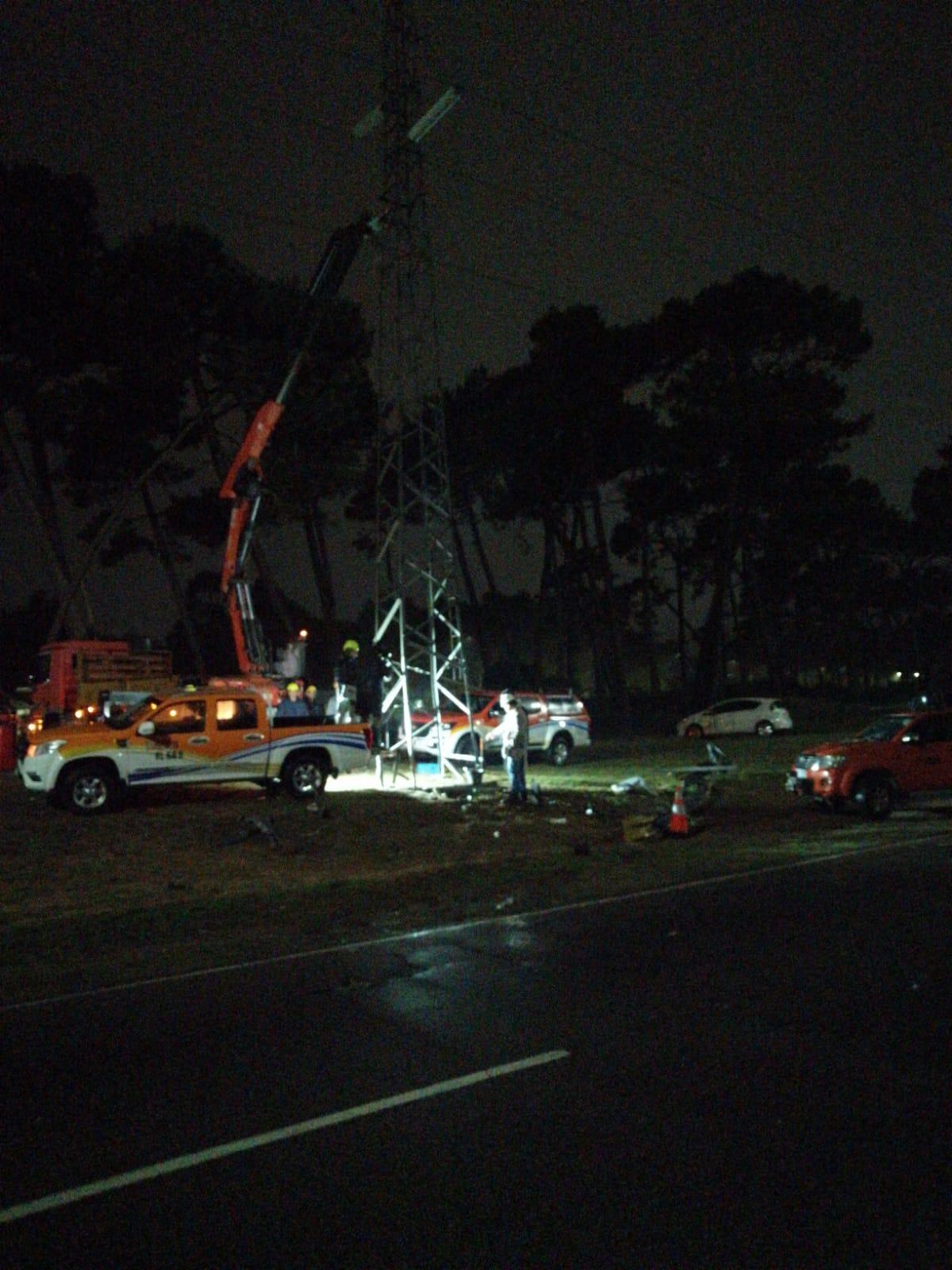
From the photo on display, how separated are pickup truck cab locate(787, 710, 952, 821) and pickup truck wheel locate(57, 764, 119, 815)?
1133cm

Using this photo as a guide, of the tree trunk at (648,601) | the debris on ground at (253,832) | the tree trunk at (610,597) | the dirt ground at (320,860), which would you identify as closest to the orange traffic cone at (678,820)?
the dirt ground at (320,860)

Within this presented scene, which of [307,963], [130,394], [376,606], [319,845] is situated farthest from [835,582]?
[307,963]

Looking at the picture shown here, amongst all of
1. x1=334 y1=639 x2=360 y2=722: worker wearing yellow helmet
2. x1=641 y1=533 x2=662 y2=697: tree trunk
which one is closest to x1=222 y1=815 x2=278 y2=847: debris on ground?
x1=334 y1=639 x2=360 y2=722: worker wearing yellow helmet

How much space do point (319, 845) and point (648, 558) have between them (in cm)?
4582

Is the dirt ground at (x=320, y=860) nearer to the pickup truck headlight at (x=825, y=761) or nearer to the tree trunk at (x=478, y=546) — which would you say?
the pickup truck headlight at (x=825, y=761)

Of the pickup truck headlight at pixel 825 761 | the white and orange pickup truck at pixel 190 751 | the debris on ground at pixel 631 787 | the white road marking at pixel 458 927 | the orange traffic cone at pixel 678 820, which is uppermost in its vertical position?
the white and orange pickup truck at pixel 190 751

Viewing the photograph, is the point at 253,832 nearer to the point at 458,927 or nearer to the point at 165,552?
the point at 458,927

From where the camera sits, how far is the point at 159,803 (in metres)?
19.8

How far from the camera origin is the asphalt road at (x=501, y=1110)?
428 centimetres

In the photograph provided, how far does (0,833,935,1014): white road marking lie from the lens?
845 cm

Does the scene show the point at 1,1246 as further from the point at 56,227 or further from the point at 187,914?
the point at 56,227

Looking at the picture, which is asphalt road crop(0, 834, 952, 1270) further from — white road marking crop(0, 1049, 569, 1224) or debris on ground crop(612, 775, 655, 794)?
debris on ground crop(612, 775, 655, 794)

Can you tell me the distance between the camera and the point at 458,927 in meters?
10.6

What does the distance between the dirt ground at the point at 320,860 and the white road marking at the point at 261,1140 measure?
3.87m
